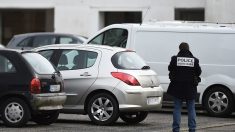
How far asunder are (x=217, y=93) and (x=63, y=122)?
14.1 feet

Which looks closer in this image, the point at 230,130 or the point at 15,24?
the point at 230,130

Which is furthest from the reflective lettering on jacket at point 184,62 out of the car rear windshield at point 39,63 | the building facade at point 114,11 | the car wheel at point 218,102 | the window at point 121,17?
the window at point 121,17

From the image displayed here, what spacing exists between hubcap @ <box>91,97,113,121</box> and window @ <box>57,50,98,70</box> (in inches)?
35.2

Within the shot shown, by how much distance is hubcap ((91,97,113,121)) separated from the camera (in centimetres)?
1784

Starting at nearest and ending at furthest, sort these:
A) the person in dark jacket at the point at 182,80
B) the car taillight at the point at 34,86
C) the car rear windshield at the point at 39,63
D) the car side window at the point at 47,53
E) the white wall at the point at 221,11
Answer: the person in dark jacket at the point at 182,80, the car taillight at the point at 34,86, the car rear windshield at the point at 39,63, the car side window at the point at 47,53, the white wall at the point at 221,11

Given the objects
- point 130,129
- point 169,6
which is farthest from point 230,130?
point 169,6

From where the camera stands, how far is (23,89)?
17.0 metres

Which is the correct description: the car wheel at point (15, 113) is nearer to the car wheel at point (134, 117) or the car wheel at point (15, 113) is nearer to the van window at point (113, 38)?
the car wheel at point (134, 117)

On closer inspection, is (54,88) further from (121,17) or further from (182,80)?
(121,17)

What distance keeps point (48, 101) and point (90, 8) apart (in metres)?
17.3

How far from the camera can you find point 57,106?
17.4 m

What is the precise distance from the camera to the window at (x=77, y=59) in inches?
727

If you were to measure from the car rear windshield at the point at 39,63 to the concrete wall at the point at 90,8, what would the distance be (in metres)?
15.1

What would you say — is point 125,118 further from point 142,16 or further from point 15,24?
point 15,24
